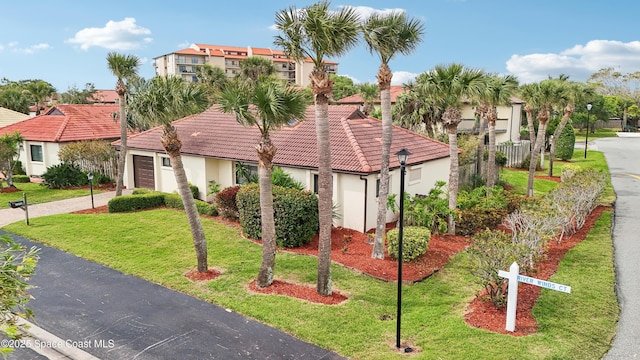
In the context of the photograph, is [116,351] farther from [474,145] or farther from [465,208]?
[474,145]

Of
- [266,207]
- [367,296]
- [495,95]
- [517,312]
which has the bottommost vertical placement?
[367,296]

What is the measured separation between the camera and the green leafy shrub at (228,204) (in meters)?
18.9

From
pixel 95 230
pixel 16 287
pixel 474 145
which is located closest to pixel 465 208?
pixel 474 145

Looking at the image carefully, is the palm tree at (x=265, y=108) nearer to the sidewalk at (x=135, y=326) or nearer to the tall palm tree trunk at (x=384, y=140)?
the sidewalk at (x=135, y=326)

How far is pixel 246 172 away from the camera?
67.8ft

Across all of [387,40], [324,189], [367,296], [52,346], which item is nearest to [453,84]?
[387,40]

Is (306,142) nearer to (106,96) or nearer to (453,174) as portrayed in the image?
(453,174)

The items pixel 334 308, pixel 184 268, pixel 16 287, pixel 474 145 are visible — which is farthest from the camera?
pixel 474 145

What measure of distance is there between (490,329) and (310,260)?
6236 millimetres

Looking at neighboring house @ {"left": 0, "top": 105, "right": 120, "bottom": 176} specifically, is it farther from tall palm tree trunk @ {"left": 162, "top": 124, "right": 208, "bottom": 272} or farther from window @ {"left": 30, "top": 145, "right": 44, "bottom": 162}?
tall palm tree trunk @ {"left": 162, "top": 124, "right": 208, "bottom": 272}

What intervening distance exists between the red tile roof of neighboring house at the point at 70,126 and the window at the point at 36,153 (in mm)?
595

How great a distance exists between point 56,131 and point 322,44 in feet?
85.9

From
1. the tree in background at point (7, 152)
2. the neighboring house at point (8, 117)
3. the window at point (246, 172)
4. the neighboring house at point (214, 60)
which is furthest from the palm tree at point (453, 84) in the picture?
the neighboring house at point (214, 60)

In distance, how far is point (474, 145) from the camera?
25.7m
